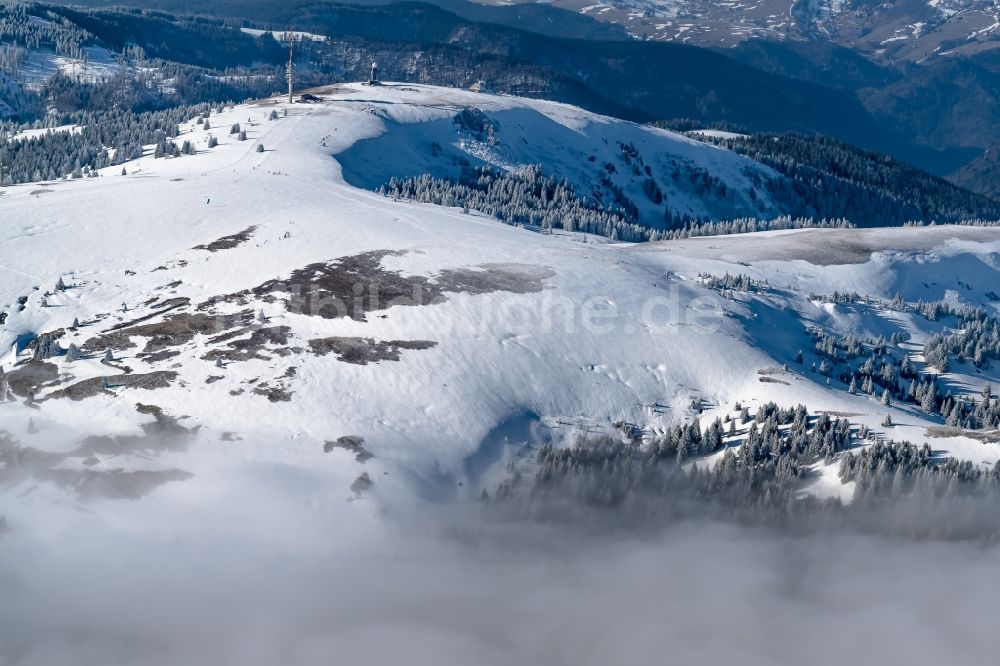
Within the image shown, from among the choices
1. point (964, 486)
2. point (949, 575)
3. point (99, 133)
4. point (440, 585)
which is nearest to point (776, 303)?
point (964, 486)

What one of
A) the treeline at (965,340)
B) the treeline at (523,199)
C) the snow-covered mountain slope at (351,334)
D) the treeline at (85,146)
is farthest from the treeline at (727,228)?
the treeline at (85,146)

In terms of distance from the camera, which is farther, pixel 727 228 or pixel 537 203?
pixel 727 228

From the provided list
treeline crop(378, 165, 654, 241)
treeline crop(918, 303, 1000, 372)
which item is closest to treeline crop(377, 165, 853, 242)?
treeline crop(378, 165, 654, 241)

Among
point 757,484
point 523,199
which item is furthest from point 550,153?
point 757,484

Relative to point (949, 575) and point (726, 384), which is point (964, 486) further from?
point (726, 384)

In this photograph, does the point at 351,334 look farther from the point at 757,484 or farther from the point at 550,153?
the point at 550,153

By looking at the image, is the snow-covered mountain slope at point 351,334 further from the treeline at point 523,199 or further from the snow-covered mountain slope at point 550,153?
the snow-covered mountain slope at point 550,153
